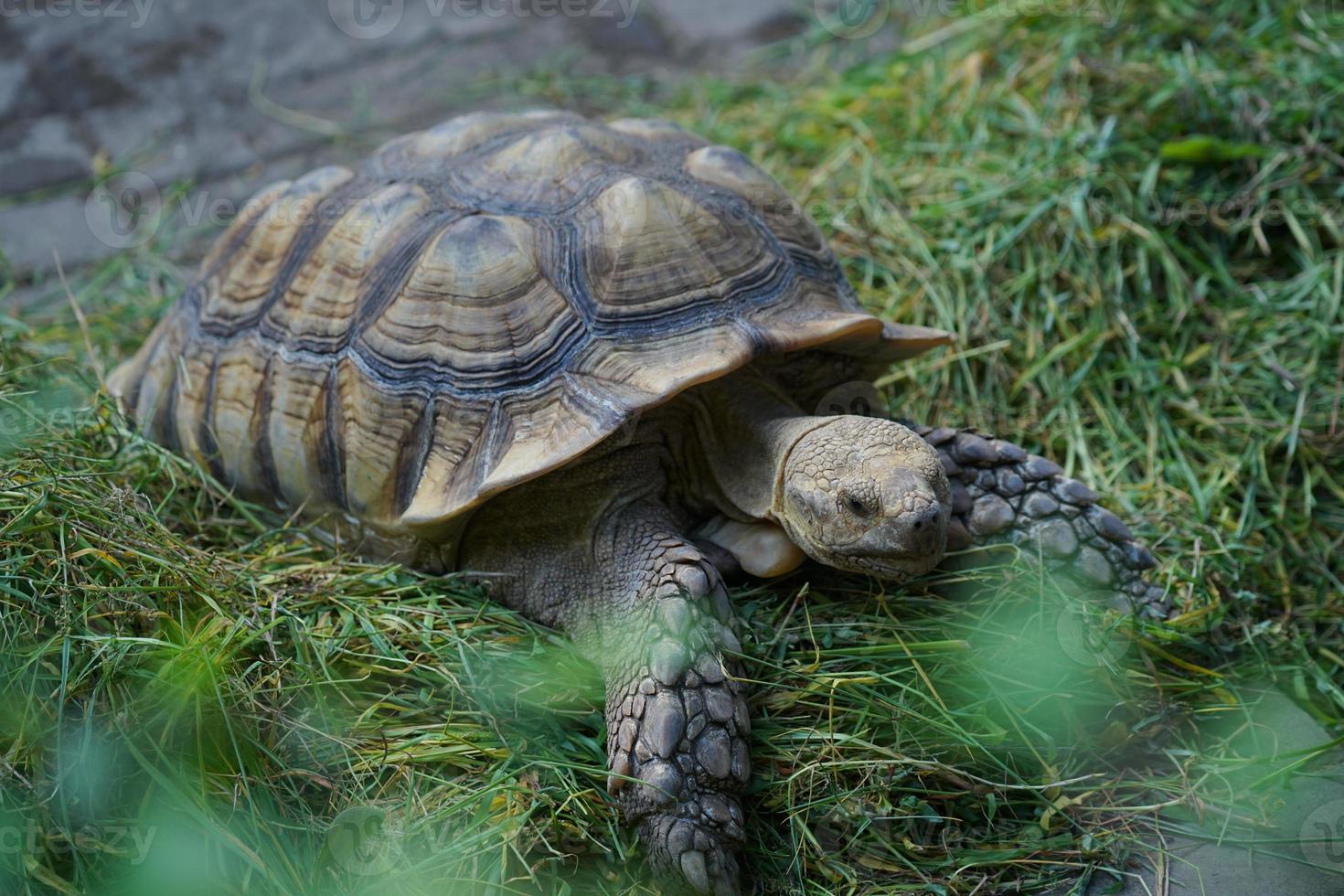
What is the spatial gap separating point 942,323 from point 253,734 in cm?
236

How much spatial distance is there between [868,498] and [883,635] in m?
0.40

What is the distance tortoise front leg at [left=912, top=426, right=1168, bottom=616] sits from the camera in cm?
259

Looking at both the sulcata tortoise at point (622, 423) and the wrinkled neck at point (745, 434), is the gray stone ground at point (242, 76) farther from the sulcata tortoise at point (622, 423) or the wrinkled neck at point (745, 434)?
the wrinkled neck at point (745, 434)

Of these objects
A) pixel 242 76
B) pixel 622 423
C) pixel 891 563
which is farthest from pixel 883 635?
pixel 242 76

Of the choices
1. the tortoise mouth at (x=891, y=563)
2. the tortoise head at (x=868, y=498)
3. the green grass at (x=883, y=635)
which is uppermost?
the tortoise head at (x=868, y=498)

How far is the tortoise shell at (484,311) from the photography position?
2.50 m

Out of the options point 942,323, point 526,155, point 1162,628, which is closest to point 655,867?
point 1162,628

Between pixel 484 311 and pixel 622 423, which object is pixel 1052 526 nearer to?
pixel 622 423

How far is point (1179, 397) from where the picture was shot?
3.32m

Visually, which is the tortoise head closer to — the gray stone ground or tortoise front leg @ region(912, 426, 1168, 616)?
tortoise front leg @ region(912, 426, 1168, 616)

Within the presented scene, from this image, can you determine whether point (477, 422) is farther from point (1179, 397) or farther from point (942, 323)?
point (1179, 397)

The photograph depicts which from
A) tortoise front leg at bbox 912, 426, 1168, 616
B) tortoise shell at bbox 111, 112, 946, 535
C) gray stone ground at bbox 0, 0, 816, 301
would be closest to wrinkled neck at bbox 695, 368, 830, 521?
tortoise shell at bbox 111, 112, 946, 535

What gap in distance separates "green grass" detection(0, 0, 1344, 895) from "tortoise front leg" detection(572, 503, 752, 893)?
0.32 feet

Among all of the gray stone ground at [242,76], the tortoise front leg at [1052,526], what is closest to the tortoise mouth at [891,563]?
the tortoise front leg at [1052,526]
